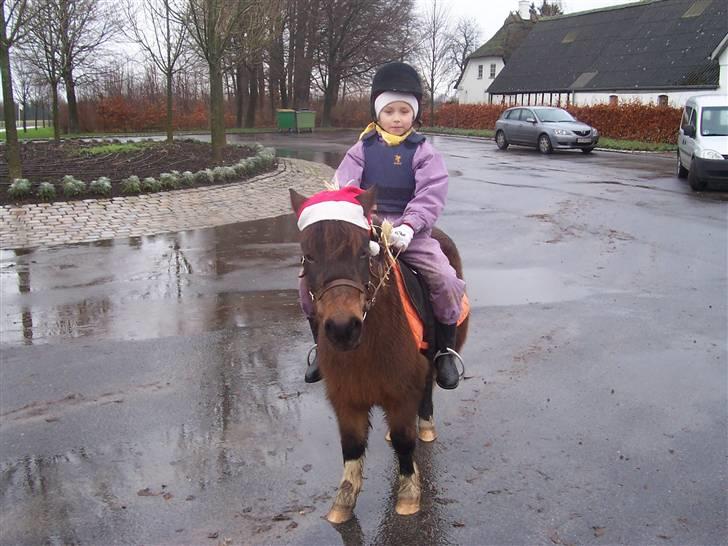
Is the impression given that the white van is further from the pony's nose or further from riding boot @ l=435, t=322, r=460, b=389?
the pony's nose

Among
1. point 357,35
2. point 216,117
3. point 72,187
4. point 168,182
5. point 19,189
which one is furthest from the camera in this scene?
point 357,35

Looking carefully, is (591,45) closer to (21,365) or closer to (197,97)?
(197,97)

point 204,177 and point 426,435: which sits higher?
point 204,177

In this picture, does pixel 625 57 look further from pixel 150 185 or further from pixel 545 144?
pixel 150 185

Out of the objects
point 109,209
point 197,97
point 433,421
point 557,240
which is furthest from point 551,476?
point 197,97

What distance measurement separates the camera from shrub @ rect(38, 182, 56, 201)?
38.8 feet

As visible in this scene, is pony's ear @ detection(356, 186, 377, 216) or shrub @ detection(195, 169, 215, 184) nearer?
pony's ear @ detection(356, 186, 377, 216)

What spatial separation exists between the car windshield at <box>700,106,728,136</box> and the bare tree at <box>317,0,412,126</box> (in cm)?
3000

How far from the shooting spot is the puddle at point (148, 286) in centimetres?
659

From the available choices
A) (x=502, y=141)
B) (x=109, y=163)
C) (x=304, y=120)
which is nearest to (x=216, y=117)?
(x=109, y=163)

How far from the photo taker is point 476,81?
64.7 m

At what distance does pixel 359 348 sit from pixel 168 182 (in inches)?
446

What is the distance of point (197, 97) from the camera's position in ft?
168

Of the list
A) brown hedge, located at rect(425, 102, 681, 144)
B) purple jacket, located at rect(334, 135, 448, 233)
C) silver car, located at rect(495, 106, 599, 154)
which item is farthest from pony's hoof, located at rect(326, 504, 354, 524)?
brown hedge, located at rect(425, 102, 681, 144)
